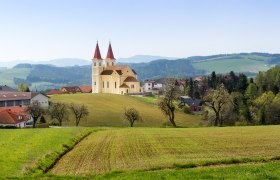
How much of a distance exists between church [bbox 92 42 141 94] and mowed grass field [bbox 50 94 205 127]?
26918mm

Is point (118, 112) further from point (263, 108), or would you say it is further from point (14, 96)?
point (263, 108)

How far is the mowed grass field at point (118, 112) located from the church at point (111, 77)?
2692cm

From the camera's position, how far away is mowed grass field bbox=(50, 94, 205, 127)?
92844mm

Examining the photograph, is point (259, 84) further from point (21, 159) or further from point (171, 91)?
point (21, 159)

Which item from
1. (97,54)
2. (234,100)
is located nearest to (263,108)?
(234,100)

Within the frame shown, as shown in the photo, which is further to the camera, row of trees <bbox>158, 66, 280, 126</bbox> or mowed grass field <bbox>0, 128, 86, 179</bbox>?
row of trees <bbox>158, 66, 280, 126</bbox>

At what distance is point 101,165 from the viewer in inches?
998

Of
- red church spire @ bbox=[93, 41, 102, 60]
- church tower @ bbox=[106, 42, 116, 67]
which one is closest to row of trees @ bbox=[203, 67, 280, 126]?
church tower @ bbox=[106, 42, 116, 67]

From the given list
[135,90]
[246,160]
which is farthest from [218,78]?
[246,160]

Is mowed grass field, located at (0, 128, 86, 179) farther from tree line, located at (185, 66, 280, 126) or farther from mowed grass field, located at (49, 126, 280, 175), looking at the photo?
tree line, located at (185, 66, 280, 126)

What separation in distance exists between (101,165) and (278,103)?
80.8 metres

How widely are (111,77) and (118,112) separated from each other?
62528mm

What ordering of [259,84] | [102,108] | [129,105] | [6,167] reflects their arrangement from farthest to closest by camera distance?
[259,84] < [129,105] < [102,108] < [6,167]

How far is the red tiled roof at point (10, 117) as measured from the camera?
80562 mm
